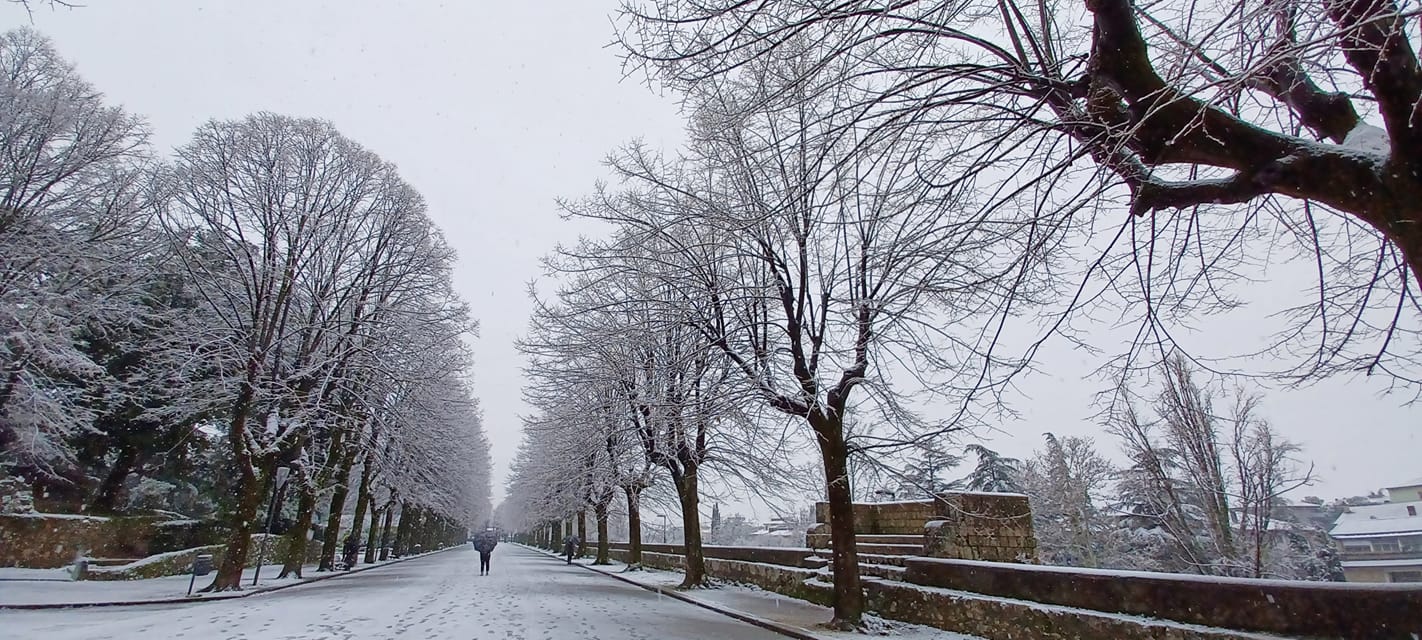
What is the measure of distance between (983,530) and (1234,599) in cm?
574

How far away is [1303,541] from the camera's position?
1186 inches

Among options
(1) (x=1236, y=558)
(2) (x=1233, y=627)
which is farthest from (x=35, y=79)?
(1) (x=1236, y=558)

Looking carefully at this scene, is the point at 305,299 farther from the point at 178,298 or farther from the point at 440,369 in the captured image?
the point at 178,298

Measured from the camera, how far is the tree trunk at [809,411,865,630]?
993cm

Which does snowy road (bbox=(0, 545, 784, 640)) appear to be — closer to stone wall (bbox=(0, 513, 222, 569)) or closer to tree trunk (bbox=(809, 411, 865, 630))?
tree trunk (bbox=(809, 411, 865, 630))

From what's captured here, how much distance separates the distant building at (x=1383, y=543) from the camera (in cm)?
3006

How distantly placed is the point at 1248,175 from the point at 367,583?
2216 cm

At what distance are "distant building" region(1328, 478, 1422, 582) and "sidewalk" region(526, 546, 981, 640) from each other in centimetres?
2898

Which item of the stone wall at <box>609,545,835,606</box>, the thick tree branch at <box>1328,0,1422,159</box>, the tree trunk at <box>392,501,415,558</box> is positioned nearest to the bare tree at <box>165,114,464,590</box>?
the stone wall at <box>609,545,835,606</box>

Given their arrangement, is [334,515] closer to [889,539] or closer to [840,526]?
[889,539]

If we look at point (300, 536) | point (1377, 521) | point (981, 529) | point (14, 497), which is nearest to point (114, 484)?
point (14, 497)

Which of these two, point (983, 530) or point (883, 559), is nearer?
point (983, 530)

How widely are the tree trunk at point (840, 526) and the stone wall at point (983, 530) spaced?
7.85ft

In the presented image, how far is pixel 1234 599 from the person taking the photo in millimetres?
6352
